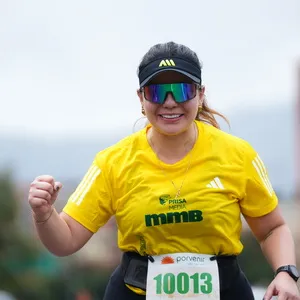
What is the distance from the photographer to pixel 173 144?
5.59 metres

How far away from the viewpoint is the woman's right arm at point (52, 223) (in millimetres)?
→ 5121

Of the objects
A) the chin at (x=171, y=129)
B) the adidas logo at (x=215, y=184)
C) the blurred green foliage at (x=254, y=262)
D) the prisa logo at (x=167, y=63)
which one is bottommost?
the blurred green foliage at (x=254, y=262)

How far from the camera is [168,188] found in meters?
5.41

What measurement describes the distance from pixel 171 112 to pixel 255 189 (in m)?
0.57

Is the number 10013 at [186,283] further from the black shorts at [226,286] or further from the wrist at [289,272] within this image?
the wrist at [289,272]

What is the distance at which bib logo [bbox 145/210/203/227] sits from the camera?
538cm

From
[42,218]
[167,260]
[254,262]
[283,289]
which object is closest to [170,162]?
[167,260]

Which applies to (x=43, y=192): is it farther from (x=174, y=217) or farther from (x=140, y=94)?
(x=140, y=94)

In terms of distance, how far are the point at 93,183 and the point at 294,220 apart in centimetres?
6796

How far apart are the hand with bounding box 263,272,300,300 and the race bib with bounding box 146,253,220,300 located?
319 millimetres

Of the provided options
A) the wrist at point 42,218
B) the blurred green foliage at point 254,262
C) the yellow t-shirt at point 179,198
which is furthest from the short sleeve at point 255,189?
the blurred green foliage at point 254,262

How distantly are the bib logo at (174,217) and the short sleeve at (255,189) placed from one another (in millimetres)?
311

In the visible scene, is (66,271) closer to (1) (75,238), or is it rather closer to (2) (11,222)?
(2) (11,222)

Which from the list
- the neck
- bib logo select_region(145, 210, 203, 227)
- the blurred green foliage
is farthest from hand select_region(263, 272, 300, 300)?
the blurred green foliage
